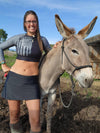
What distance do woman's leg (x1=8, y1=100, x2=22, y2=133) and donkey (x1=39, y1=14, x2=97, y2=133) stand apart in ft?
1.86

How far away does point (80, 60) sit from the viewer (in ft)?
6.34

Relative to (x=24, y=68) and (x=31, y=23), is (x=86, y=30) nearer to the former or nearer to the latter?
(x=31, y=23)

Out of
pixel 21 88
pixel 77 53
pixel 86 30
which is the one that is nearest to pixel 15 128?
pixel 21 88

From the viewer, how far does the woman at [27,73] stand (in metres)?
2.04

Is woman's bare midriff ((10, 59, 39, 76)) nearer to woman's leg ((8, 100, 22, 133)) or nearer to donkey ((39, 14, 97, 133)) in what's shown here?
donkey ((39, 14, 97, 133))

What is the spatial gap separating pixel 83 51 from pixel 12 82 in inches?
48.5

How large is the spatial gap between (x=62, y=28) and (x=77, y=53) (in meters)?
0.47

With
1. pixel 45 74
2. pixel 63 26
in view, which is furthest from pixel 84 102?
pixel 63 26

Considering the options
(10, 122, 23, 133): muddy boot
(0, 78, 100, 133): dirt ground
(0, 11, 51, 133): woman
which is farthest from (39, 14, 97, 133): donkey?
(0, 78, 100, 133): dirt ground

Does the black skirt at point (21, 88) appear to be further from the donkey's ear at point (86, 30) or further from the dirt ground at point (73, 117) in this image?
the dirt ground at point (73, 117)

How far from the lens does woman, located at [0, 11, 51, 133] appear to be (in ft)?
6.71

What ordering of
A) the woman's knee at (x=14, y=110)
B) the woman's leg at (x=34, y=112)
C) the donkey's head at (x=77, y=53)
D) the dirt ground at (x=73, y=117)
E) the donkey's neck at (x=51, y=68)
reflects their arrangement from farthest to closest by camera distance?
the dirt ground at (x=73, y=117) → the donkey's neck at (x=51, y=68) → the woman's knee at (x=14, y=110) → the woman's leg at (x=34, y=112) → the donkey's head at (x=77, y=53)

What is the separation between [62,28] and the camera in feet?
6.79

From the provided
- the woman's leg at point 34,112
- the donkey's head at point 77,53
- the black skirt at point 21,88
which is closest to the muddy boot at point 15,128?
the woman's leg at point 34,112
